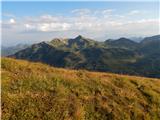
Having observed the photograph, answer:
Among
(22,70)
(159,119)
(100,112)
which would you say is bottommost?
(159,119)

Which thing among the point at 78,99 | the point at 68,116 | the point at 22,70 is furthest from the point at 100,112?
the point at 22,70

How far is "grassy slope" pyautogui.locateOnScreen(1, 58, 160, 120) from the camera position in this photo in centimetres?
1630

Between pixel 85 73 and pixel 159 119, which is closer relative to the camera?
pixel 159 119

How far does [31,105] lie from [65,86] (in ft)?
16.6

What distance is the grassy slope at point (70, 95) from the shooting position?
16.3 metres

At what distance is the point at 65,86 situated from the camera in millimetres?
20984

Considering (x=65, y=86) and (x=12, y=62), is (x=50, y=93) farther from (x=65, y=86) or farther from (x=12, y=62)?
(x=12, y=62)

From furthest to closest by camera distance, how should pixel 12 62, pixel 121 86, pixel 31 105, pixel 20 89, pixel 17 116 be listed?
pixel 121 86
pixel 12 62
pixel 20 89
pixel 31 105
pixel 17 116

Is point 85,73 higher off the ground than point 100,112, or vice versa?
point 85,73

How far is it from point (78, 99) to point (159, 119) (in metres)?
Answer: 7.12

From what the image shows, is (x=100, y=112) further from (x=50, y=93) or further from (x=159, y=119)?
(x=159, y=119)

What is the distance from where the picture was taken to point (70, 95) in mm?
19656

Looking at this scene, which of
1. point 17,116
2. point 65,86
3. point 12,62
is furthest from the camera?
point 12,62

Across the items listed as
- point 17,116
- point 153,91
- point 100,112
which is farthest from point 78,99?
point 153,91
